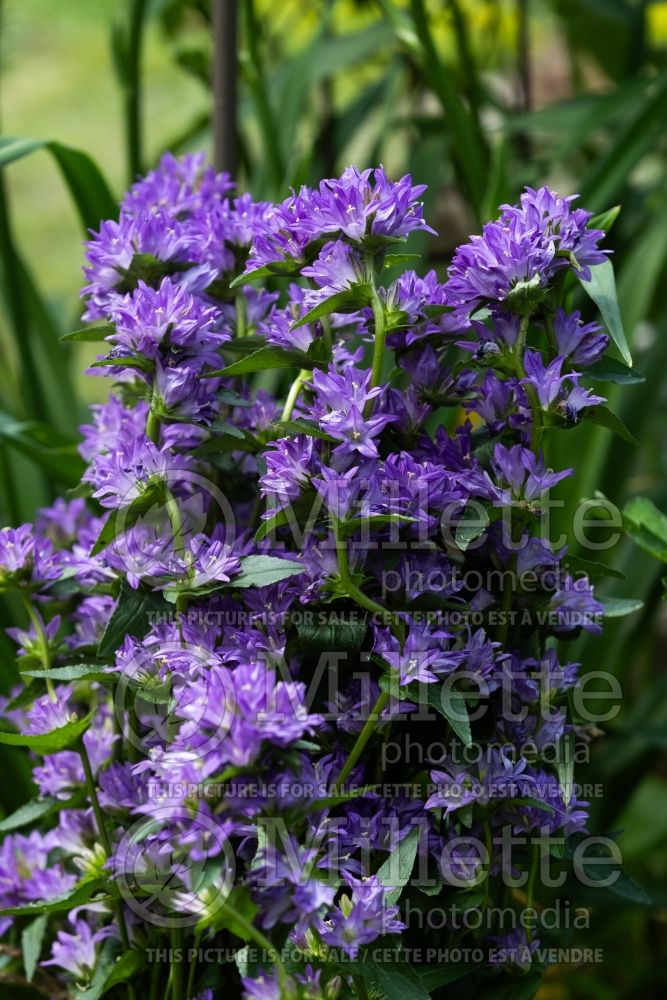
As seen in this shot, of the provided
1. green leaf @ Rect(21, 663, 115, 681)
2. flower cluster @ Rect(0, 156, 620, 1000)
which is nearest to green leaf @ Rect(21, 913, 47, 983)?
flower cluster @ Rect(0, 156, 620, 1000)

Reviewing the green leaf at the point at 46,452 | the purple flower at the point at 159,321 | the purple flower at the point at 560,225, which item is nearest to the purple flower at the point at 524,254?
the purple flower at the point at 560,225

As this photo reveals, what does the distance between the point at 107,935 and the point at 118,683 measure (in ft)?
0.38

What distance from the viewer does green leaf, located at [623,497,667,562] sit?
55cm

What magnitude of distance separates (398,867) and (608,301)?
0.27 metres

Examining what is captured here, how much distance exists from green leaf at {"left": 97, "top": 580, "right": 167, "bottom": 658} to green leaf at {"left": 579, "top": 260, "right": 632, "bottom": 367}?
0.23m

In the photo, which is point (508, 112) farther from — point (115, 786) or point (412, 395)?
point (115, 786)

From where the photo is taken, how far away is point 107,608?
19.8 inches

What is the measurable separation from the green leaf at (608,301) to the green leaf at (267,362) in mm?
130

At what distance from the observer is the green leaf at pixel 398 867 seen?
0.40 m

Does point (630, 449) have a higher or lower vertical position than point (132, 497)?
lower

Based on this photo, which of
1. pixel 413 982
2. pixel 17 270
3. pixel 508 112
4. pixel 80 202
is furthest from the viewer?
pixel 508 112

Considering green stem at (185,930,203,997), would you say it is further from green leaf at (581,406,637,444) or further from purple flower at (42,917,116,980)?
green leaf at (581,406,637,444)

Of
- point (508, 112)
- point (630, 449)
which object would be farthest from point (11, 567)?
point (508, 112)

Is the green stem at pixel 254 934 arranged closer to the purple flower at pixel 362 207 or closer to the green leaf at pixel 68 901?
the green leaf at pixel 68 901
